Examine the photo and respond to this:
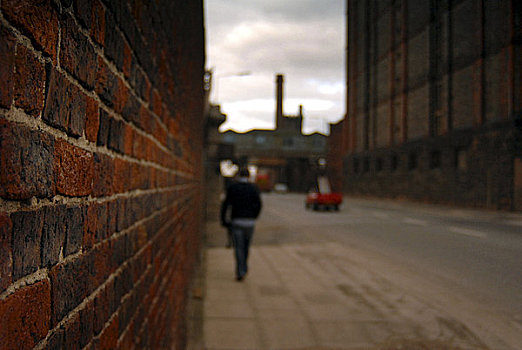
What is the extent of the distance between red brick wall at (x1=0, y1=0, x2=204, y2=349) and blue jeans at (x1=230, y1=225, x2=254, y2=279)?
4769 millimetres

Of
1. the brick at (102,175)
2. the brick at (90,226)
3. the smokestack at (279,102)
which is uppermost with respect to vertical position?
the smokestack at (279,102)

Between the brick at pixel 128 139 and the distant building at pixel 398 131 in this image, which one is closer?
the brick at pixel 128 139

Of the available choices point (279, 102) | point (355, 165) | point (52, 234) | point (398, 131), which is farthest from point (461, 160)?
point (279, 102)

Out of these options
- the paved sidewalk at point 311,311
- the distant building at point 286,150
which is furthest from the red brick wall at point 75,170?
the distant building at point 286,150

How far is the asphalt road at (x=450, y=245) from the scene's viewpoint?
62.3 inches

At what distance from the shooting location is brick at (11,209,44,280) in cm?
65

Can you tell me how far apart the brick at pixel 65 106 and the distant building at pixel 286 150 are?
183ft

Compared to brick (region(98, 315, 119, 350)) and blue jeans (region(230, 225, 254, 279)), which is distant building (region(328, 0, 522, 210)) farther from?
brick (region(98, 315, 119, 350))

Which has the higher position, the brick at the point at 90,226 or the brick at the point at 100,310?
the brick at the point at 90,226

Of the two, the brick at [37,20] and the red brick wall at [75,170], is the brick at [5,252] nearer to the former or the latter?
the red brick wall at [75,170]

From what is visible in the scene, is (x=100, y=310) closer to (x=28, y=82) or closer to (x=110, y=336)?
(x=110, y=336)

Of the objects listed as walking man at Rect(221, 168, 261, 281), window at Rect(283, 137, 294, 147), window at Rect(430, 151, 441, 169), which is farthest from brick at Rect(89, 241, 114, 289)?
window at Rect(283, 137, 294, 147)

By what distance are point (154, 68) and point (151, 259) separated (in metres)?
0.82

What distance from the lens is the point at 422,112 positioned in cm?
2852
